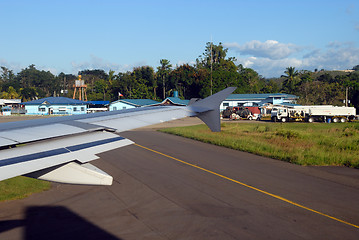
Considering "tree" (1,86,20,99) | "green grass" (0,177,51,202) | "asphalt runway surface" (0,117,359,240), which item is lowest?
"asphalt runway surface" (0,117,359,240)

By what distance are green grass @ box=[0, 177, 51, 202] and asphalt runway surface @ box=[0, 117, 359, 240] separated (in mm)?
521

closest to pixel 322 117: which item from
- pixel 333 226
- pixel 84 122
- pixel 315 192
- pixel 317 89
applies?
pixel 317 89

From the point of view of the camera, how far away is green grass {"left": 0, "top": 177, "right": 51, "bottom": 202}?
34.5ft

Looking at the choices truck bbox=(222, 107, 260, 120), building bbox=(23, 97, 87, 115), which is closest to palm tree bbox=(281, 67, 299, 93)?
truck bbox=(222, 107, 260, 120)

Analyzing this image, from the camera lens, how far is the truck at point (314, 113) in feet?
144

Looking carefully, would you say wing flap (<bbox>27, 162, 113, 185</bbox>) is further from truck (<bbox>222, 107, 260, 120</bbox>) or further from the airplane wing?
truck (<bbox>222, 107, 260, 120</bbox>)

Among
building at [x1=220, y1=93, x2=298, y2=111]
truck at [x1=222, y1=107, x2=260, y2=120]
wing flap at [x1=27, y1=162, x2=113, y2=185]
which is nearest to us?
wing flap at [x1=27, y1=162, x2=113, y2=185]

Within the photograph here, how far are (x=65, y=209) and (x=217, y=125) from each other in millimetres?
5376

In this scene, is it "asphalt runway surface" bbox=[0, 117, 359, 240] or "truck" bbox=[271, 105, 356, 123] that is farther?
"truck" bbox=[271, 105, 356, 123]

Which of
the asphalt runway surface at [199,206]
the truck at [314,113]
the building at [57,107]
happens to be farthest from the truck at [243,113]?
the asphalt runway surface at [199,206]

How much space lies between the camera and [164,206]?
9.17m

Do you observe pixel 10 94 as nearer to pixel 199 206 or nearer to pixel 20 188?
pixel 20 188

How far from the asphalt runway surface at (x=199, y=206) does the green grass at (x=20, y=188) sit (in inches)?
20.5

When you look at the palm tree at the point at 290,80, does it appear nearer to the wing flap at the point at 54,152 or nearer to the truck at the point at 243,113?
the truck at the point at 243,113
